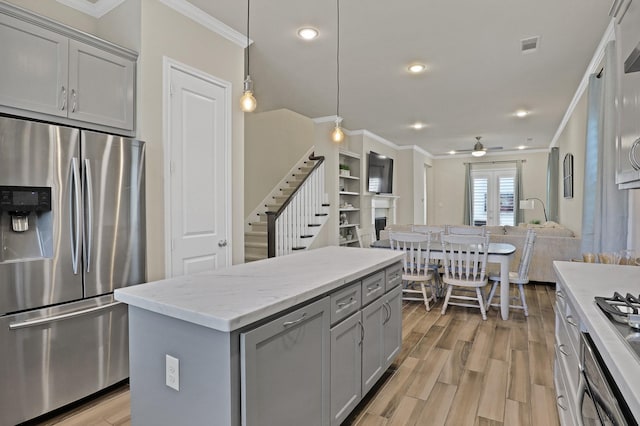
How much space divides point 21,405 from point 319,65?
3782mm

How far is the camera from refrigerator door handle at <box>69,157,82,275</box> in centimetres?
220

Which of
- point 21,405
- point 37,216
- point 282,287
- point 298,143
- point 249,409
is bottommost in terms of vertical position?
point 21,405

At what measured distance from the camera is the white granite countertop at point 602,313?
86 centimetres

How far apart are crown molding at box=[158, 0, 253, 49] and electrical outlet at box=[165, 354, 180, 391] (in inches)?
103

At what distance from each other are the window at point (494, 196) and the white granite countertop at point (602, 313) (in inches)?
357

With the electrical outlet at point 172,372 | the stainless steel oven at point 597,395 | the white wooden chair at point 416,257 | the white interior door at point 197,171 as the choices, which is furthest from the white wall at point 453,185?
the electrical outlet at point 172,372

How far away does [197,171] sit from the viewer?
9.85 ft

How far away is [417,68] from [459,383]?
128 inches

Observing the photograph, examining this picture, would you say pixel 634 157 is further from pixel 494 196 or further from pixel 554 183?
pixel 494 196

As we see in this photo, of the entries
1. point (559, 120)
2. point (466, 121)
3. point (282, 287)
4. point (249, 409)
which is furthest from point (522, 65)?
point (249, 409)

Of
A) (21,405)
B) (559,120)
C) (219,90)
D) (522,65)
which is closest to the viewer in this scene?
(21,405)

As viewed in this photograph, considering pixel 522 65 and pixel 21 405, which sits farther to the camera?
pixel 522 65

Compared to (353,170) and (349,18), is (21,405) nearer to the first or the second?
(349,18)

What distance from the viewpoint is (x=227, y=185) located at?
10.7 feet
